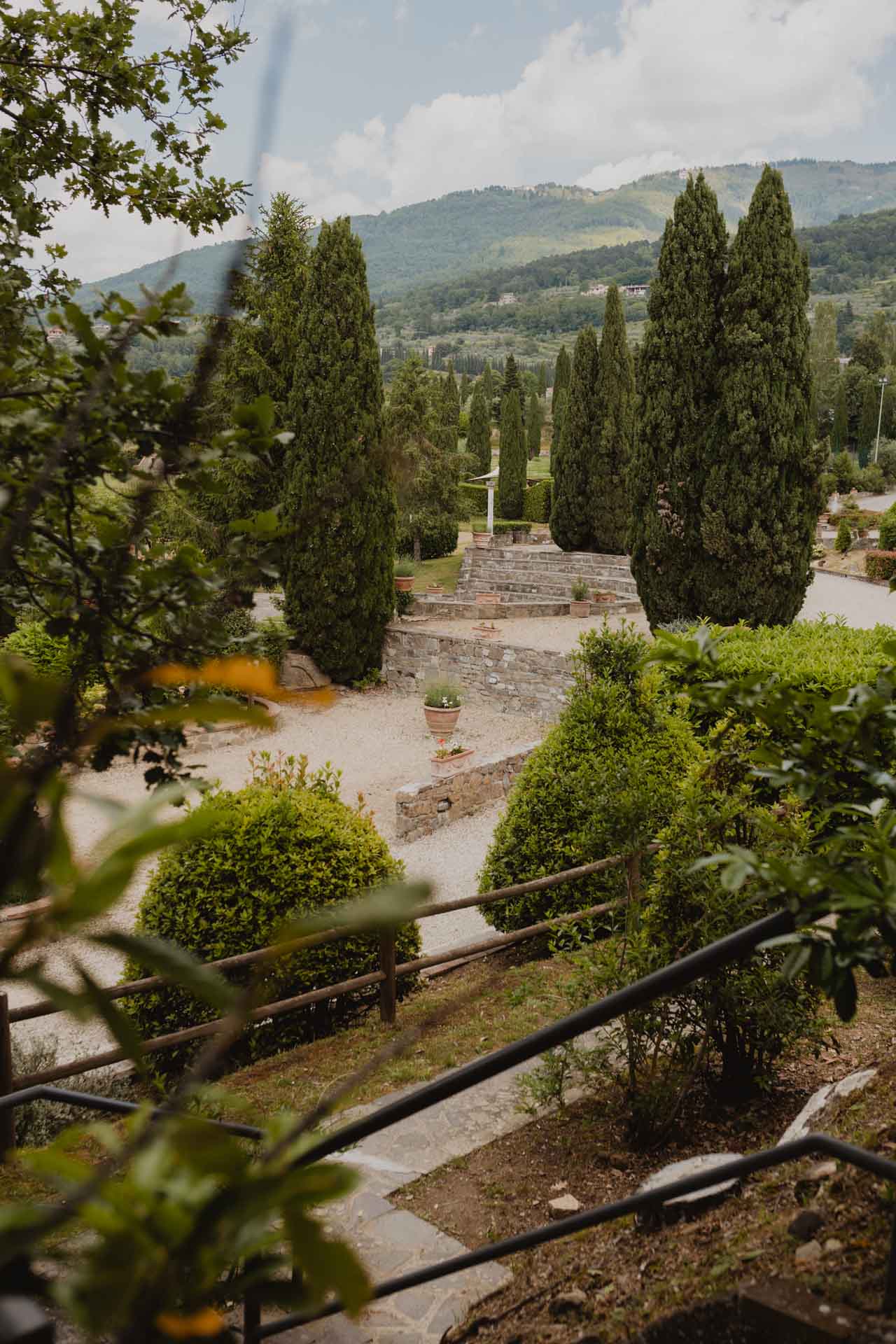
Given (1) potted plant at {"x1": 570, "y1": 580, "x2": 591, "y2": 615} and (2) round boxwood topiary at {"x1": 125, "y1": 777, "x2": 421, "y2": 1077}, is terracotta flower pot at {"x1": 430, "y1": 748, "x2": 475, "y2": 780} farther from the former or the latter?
(1) potted plant at {"x1": 570, "y1": 580, "x2": 591, "y2": 615}

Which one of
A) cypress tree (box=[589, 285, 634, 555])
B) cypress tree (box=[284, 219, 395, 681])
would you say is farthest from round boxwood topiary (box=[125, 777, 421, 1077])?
cypress tree (box=[589, 285, 634, 555])

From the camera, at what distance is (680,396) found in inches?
572

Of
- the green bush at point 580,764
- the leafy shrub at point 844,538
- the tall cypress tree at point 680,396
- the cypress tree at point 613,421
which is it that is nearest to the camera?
the green bush at point 580,764

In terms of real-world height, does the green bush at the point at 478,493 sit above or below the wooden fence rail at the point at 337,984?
above

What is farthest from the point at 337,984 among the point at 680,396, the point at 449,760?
the point at 680,396

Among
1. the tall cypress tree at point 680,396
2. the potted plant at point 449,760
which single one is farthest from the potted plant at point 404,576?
the potted plant at point 449,760

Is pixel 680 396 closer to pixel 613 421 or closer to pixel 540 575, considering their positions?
pixel 540 575

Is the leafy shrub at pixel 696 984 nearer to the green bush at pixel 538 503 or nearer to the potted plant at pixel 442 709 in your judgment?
the potted plant at pixel 442 709

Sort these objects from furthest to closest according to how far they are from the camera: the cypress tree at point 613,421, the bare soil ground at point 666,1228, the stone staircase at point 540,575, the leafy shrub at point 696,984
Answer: the cypress tree at point 613,421
the stone staircase at point 540,575
the leafy shrub at point 696,984
the bare soil ground at point 666,1228

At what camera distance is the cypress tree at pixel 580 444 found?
958 inches

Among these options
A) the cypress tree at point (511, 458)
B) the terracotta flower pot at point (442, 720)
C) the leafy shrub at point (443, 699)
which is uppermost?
the cypress tree at point (511, 458)

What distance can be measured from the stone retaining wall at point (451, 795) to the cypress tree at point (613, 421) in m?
14.4

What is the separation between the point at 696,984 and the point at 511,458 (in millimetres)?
31508

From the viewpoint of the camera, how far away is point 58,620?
164 cm
